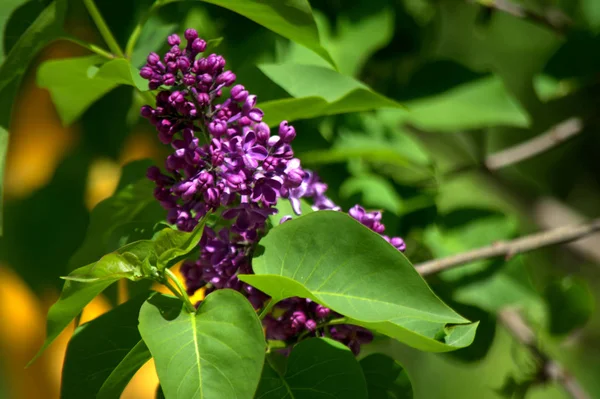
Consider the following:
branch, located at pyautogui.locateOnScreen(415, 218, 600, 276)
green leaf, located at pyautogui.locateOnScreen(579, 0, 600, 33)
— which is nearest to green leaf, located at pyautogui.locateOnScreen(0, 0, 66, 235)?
branch, located at pyautogui.locateOnScreen(415, 218, 600, 276)

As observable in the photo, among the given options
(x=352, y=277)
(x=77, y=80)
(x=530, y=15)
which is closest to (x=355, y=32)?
(x=530, y=15)

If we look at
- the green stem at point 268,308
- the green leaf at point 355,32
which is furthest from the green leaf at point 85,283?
the green leaf at point 355,32

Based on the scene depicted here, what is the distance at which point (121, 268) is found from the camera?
0.59 metres

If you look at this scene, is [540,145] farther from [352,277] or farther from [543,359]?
[352,277]

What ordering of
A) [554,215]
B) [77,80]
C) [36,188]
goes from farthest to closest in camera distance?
[554,215], [36,188], [77,80]

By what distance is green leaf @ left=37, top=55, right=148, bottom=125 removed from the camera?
69 centimetres

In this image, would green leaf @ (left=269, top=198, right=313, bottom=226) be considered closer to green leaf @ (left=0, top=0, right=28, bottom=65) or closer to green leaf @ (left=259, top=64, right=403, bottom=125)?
green leaf @ (left=259, top=64, right=403, bottom=125)

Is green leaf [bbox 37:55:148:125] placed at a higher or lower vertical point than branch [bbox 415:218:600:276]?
higher

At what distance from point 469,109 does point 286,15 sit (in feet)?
1.50

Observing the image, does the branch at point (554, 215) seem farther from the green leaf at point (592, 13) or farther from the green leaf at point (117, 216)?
the green leaf at point (117, 216)

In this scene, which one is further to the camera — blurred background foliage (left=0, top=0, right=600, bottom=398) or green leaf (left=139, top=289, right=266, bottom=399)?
blurred background foliage (left=0, top=0, right=600, bottom=398)

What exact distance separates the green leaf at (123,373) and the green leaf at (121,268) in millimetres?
58

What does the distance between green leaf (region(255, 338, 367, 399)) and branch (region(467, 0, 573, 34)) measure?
724 mm

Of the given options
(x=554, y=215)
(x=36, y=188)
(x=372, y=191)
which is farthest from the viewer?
(x=554, y=215)
